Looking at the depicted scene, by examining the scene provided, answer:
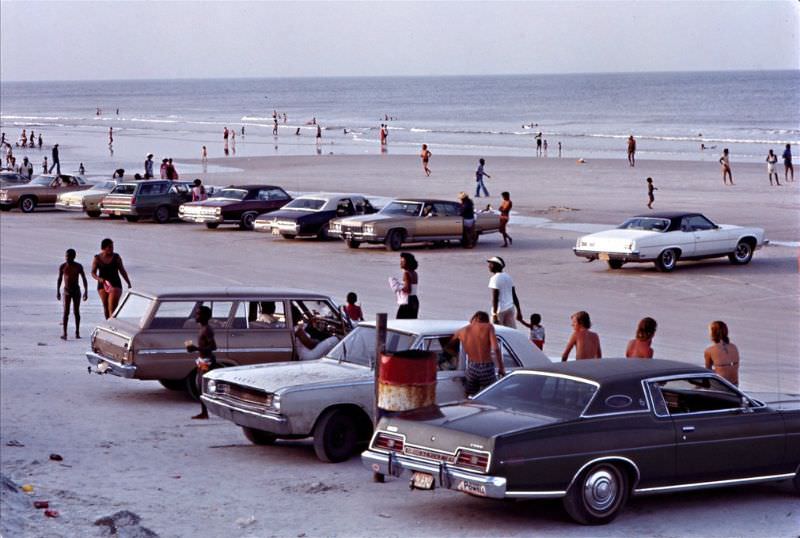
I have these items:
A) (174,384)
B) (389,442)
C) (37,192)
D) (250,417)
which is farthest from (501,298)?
(37,192)

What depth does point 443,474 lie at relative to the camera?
9844mm

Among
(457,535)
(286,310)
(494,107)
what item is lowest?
(457,535)

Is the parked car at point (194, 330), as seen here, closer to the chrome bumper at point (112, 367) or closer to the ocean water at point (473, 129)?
the chrome bumper at point (112, 367)

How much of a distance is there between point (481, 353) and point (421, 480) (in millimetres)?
2553

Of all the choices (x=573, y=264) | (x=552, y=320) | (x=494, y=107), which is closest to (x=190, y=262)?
(x=573, y=264)

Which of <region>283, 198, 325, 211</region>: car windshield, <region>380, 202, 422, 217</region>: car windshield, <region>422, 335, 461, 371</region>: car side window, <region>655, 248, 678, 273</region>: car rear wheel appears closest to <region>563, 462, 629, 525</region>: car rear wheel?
<region>422, 335, 461, 371</region>: car side window

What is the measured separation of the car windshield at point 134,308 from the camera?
15.2 m

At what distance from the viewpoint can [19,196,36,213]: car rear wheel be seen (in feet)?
146

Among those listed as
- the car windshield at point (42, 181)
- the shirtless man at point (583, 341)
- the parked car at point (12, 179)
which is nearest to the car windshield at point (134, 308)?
the shirtless man at point (583, 341)

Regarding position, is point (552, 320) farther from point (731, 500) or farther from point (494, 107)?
point (494, 107)

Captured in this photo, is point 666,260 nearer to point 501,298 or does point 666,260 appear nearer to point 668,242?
point 668,242

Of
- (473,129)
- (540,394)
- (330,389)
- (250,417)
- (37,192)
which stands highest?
(473,129)

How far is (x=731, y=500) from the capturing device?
11070 mm

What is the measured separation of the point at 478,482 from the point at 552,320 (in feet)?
→ 39.3
